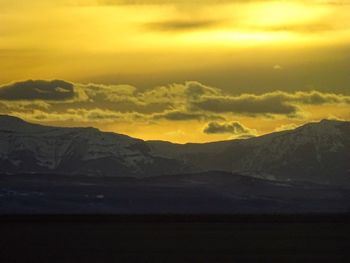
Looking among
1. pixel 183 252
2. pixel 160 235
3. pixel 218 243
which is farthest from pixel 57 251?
pixel 160 235

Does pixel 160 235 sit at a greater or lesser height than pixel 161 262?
greater

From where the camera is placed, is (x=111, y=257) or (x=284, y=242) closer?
(x=111, y=257)

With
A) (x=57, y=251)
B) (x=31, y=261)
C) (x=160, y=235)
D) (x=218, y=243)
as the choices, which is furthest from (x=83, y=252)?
(x=160, y=235)

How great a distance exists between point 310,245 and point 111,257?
19.6m

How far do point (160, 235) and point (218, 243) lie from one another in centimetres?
1912

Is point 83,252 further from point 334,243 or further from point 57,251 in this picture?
point 334,243

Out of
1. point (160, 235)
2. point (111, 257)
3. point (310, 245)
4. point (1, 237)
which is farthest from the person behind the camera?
point (160, 235)

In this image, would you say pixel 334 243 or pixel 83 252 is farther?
pixel 334 243

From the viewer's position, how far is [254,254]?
83.4m

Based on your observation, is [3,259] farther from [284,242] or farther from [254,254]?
[284,242]

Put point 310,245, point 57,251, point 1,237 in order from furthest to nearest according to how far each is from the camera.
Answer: point 1,237, point 310,245, point 57,251

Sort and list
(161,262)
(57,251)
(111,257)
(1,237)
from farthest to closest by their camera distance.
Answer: (1,237)
(57,251)
(111,257)
(161,262)

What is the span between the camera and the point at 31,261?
247ft

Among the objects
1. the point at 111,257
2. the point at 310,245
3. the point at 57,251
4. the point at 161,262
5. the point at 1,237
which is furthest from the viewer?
the point at 1,237
